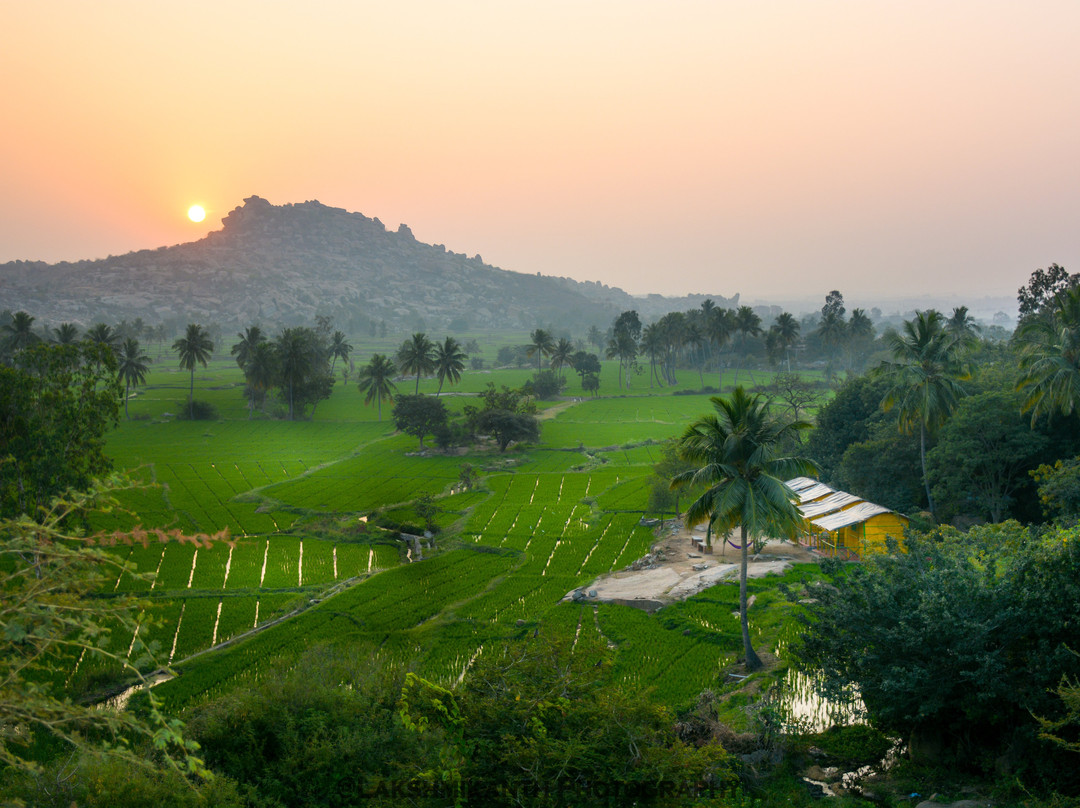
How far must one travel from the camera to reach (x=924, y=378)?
128ft

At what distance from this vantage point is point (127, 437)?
254 ft

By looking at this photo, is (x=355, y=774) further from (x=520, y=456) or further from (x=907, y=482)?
(x=520, y=456)

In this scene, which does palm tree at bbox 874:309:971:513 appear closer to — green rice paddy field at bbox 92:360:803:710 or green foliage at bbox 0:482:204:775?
green rice paddy field at bbox 92:360:803:710

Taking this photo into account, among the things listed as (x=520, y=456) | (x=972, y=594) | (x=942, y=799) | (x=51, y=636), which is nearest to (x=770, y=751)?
(x=942, y=799)

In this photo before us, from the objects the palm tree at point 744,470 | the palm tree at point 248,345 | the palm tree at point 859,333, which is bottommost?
the palm tree at point 744,470

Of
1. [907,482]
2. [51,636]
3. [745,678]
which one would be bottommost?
[745,678]

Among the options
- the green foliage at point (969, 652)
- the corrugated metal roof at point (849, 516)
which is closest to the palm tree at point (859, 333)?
the corrugated metal roof at point (849, 516)

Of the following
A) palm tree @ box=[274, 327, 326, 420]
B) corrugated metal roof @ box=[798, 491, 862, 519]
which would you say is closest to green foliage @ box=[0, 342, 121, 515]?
corrugated metal roof @ box=[798, 491, 862, 519]

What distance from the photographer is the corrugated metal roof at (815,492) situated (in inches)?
1706

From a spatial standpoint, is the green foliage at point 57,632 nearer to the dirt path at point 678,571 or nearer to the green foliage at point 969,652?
the green foliage at point 969,652

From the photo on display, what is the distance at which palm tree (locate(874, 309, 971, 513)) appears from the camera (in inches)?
1533

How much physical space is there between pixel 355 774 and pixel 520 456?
2171 inches

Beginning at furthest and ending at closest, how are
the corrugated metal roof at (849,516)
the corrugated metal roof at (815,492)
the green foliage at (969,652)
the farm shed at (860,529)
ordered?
the corrugated metal roof at (815,492), the corrugated metal roof at (849,516), the farm shed at (860,529), the green foliage at (969,652)

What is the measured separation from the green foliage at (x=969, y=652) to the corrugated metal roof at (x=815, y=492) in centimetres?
2477
